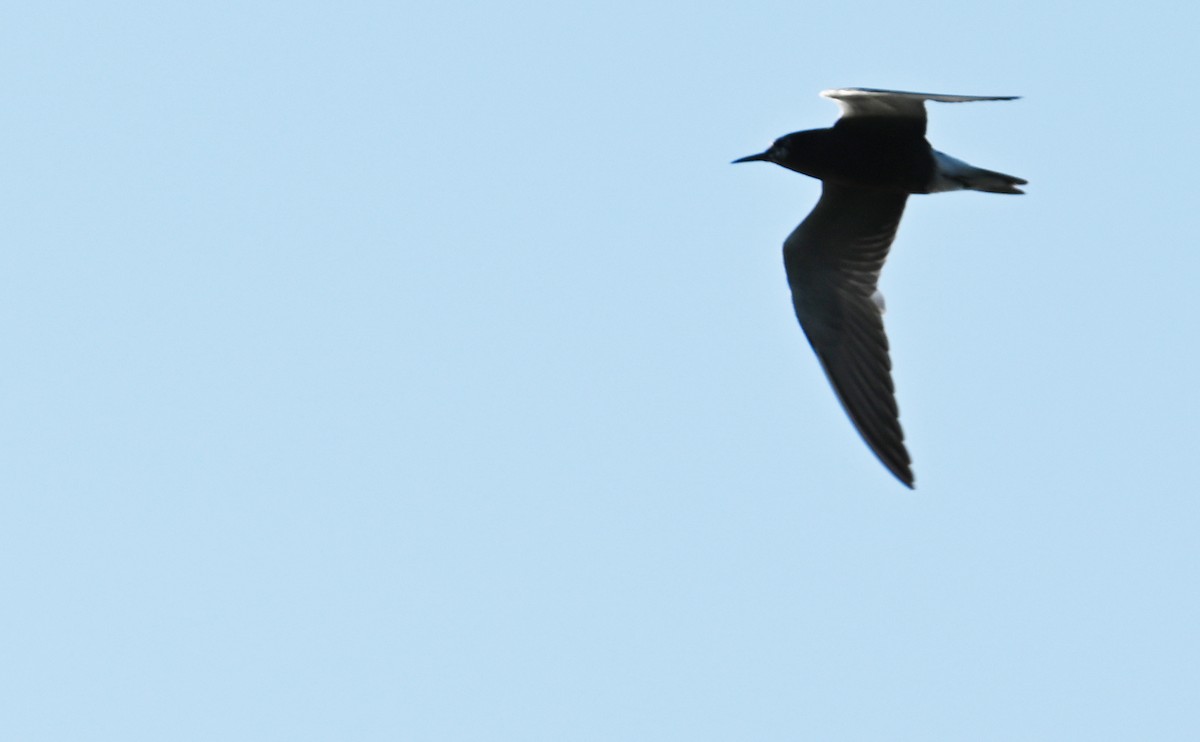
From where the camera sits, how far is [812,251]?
43.5 feet

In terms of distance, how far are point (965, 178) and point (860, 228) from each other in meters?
0.99

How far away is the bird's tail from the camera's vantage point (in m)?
12.5

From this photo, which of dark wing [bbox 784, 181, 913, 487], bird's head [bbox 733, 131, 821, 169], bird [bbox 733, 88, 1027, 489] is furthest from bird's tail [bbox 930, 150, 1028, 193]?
bird's head [bbox 733, 131, 821, 169]

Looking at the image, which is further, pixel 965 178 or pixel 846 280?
pixel 846 280

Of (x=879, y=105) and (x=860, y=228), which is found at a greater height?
(x=879, y=105)

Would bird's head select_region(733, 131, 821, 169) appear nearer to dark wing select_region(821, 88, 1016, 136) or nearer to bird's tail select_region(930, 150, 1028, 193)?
dark wing select_region(821, 88, 1016, 136)

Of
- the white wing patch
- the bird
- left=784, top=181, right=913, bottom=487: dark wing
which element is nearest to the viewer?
the white wing patch

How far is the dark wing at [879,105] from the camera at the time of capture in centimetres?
1105

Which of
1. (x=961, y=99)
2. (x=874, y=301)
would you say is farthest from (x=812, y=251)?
(x=961, y=99)

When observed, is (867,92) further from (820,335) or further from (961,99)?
(820,335)

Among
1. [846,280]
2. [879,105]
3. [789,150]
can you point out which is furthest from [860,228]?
[879,105]

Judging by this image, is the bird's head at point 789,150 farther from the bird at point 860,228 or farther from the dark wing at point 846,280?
the dark wing at point 846,280

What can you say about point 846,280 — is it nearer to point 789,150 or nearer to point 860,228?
point 860,228

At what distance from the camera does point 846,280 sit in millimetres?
13164
